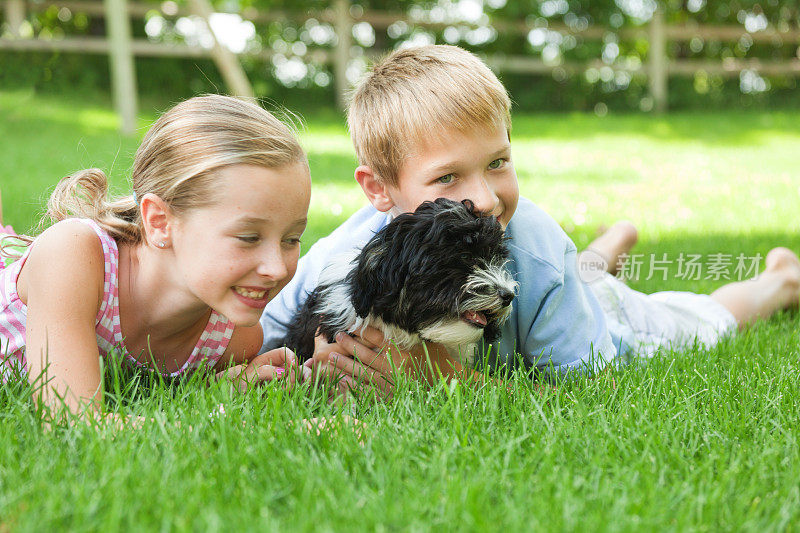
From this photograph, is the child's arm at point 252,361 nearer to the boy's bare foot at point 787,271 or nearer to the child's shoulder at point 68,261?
the child's shoulder at point 68,261

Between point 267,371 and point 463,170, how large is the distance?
1.16 metres

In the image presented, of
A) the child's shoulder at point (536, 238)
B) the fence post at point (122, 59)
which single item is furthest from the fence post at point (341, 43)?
the child's shoulder at point (536, 238)

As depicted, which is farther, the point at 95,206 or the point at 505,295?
the point at 95,206

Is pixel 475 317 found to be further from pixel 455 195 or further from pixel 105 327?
pixel 105 327

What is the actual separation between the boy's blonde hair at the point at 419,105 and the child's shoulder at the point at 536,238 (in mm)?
424

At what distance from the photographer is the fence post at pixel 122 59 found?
1262cm

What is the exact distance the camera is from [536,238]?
3676mm

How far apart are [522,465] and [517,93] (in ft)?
62.5

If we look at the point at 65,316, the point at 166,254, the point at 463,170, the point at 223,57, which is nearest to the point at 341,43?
the point at 223,57

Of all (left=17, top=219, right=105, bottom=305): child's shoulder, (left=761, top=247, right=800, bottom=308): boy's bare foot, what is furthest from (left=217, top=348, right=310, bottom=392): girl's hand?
(left=761, top=247, right=800, bottom=308): boy's bare foot

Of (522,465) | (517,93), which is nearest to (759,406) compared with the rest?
(522,465)

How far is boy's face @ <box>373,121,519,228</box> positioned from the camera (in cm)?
330

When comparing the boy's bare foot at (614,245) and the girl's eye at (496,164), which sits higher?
the girl's eye at (496,164)

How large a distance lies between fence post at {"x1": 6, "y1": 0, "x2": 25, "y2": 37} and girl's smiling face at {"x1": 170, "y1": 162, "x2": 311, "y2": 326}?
15.2 m
